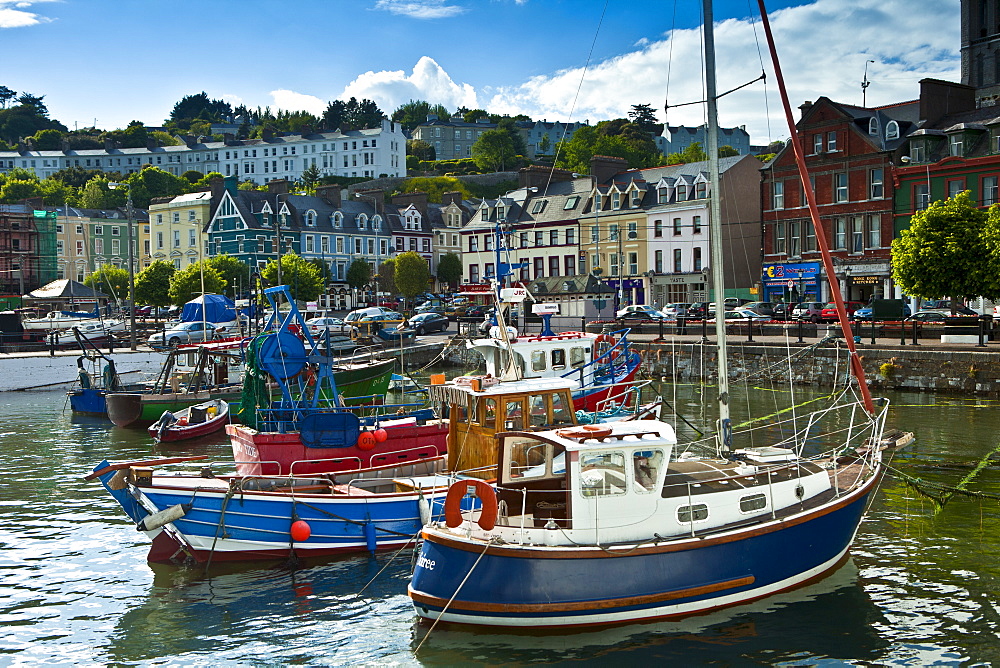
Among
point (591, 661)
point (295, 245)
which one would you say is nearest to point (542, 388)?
point (591, 661)

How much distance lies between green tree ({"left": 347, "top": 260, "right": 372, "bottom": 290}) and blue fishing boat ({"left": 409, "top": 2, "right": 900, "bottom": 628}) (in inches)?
3017

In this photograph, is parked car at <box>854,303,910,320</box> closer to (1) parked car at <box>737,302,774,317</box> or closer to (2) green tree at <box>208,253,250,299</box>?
(1) parked car at <box>737,302,774,317</box>

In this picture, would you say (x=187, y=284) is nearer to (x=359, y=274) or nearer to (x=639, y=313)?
(x=359, y=274)

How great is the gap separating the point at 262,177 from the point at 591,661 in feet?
534

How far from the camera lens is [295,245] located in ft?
293

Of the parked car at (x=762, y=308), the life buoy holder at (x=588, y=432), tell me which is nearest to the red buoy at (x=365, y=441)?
the life buoy holder at (x=588, y=432)

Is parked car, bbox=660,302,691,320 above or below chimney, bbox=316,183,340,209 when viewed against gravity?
below

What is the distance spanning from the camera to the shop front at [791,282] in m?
59.8

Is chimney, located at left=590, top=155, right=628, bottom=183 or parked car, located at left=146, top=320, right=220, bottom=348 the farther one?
chimney, located at left=590, top=155, right=628, bottom=183

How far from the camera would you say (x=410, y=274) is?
80.9 meters

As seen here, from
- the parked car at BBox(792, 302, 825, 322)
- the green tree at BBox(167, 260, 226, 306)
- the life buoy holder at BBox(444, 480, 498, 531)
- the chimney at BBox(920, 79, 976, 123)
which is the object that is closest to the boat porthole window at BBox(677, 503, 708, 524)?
the life buoy holder at BBox(444, 480, 498, 531)

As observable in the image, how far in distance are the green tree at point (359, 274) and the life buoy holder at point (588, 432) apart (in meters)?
77.4

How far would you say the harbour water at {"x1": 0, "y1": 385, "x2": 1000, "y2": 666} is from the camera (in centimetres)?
1282

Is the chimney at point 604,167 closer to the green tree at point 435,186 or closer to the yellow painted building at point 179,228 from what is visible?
the yellow painted building at point 179,228
